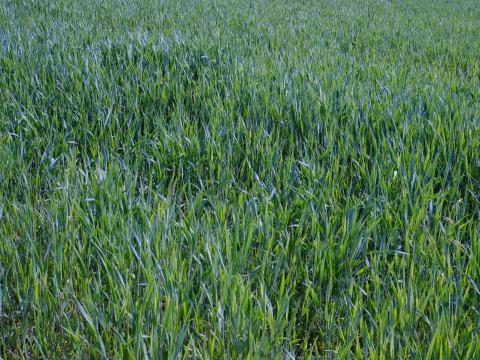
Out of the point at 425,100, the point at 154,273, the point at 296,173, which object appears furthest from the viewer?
the point at 425,100

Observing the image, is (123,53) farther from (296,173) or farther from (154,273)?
(154,273)

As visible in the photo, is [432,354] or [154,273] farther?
[154,273]

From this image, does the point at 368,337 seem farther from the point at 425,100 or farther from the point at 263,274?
the point at 425,100

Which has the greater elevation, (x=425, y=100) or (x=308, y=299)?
(x=425, y=100)

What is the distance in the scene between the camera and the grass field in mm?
1259

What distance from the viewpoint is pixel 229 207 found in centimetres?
176

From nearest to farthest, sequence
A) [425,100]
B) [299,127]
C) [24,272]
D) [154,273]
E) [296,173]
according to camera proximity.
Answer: [154,273] → [24,272] → [296,173] → [299,127] → [425,100]

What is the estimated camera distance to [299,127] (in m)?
2.66

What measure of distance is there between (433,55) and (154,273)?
491 centimetres

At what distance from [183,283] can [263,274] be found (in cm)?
21

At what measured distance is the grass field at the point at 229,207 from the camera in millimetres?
1259

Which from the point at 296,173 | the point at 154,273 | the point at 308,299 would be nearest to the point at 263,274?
the point at 308,299

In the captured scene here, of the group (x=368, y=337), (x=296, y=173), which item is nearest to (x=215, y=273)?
(x=368, y=337)

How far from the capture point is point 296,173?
2152 millimetres
